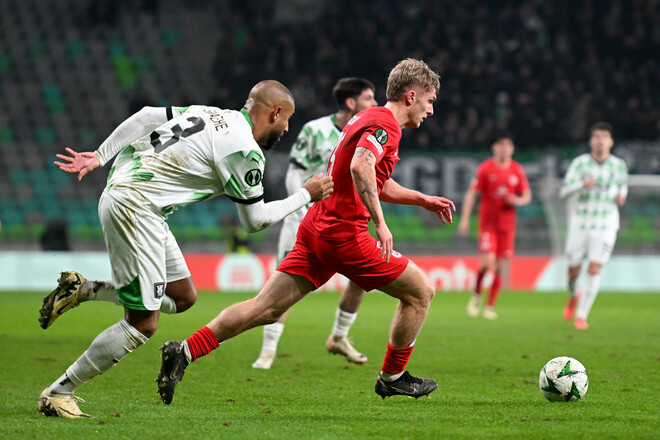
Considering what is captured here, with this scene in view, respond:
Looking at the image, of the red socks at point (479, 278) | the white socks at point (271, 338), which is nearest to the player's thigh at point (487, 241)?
the red socks at point (479, 278)

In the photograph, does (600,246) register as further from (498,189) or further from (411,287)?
Result: (411,287)

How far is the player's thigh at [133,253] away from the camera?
16.3 ft

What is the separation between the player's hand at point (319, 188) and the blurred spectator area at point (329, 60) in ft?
53.7

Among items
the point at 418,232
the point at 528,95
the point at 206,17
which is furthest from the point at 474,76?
the point at 206,17

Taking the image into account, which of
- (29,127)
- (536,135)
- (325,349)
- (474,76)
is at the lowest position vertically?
(325,349)

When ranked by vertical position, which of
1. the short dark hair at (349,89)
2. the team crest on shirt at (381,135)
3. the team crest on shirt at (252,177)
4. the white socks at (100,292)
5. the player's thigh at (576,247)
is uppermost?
the short dark hair at (349,89)

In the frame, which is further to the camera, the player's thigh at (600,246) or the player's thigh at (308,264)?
the player's thigh at (600,246)

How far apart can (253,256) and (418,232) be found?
11.8 feet

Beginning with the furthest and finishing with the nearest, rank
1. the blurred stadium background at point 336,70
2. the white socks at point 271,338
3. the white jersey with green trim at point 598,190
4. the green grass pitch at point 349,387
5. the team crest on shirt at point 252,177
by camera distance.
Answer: the blurred stadium background at point 336,70 < the white jersey with green trim at point 598,190 < the white socks at point 271,338 < the team crest on shirt at point 252,177 < the green grass pitch at point 349,387

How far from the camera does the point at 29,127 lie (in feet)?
76.5

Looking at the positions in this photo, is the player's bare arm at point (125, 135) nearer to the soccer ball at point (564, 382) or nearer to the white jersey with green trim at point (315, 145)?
the white jersey with green trim at point (315, 145)

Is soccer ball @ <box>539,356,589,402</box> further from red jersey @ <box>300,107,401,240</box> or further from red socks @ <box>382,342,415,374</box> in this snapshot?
red jersey @ <box>300,107,401,240</box>

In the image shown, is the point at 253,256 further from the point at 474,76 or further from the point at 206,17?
the point at 206,17

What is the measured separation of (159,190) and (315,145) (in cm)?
320
